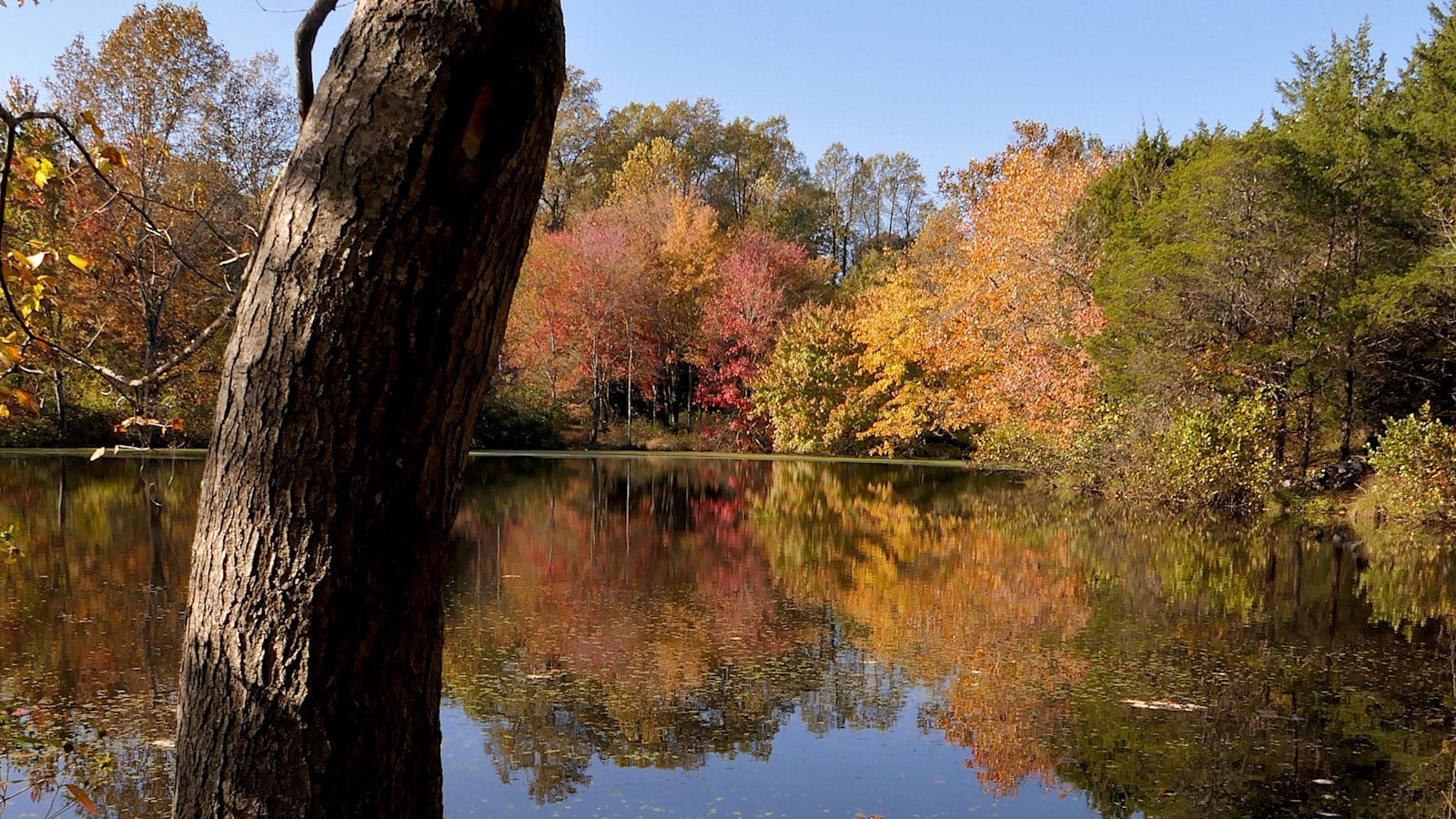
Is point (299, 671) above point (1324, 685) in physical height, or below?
above

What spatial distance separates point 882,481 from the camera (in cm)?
2245

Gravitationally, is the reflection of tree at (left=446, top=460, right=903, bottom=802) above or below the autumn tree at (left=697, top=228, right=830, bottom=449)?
below

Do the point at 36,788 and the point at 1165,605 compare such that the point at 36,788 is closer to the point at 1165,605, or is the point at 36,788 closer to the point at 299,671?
the point at 299,671

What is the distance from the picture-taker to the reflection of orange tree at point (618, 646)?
557cm

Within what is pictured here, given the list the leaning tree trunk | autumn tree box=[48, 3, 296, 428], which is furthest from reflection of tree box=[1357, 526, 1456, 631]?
autumn tree box=[48, 3, 296, 428]

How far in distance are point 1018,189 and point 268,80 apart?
644 inches

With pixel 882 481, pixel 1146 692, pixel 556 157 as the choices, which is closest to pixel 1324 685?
pixel 1146 692

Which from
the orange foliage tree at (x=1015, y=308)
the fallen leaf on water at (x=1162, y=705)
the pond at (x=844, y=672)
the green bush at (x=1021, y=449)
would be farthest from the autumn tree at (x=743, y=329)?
the fallen leaf on water at (x=1162, y=705)

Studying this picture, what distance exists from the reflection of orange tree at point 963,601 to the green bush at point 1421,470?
4.95 meters

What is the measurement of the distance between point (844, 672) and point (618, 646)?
155 cm

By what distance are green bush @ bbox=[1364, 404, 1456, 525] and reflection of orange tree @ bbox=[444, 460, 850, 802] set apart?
9.20 m

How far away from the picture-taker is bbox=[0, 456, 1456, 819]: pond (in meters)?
4.95

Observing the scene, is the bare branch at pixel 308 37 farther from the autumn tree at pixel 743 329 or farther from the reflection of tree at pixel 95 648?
the autumn tree at pixel 743 329

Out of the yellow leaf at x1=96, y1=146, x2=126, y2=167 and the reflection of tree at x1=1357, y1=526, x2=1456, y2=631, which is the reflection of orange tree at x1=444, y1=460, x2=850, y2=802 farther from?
the reflection of tree at x1=1357, y1=526, x2=1456, y2=631
